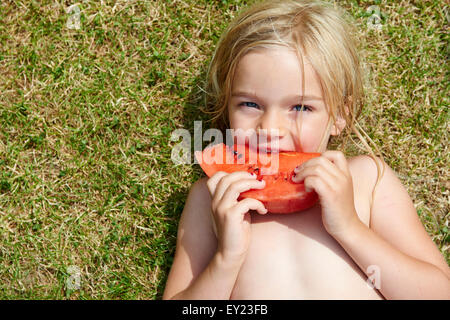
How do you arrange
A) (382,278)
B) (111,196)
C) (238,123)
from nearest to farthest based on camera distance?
(382,278), (238,123), (111,196)

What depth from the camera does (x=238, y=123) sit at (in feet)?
9.68

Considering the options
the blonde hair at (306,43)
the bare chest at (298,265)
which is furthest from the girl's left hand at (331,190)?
the blonde hair at (306,43)

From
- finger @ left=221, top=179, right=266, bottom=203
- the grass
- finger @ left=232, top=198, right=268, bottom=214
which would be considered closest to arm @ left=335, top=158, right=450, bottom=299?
finger @ left=232, top=198, right=268, bottom=214

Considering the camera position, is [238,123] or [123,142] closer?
[238,123]

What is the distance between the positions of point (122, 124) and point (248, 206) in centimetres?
166

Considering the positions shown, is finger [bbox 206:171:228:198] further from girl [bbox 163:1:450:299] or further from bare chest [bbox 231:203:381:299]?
bare chest [bbox 231:203:381:299]

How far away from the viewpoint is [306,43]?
285cm

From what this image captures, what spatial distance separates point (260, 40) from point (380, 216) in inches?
53.1

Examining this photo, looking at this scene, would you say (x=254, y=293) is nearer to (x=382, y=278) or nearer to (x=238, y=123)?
(x=382, y=278)

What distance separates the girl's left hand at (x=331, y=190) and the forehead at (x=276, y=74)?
1.47 ft

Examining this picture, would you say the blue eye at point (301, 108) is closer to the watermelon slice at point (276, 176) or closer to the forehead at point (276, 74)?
the forehead at point (276, 74)

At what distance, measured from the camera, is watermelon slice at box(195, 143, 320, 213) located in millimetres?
2754

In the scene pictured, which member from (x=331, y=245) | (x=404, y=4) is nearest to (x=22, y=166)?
(x=331, y=245)

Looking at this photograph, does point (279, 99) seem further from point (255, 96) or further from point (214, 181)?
point (214, 181)
